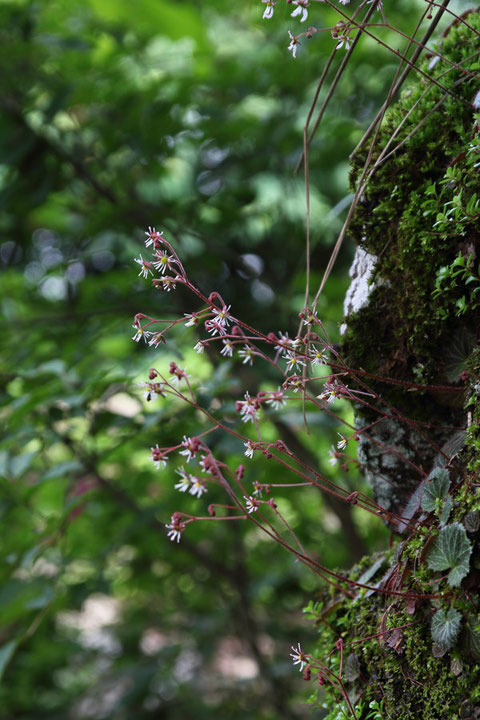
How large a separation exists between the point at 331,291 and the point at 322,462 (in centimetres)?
91

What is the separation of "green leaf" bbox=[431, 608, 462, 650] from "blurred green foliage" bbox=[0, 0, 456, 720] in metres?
0.76

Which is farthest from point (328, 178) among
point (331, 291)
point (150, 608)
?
point (150, 608)

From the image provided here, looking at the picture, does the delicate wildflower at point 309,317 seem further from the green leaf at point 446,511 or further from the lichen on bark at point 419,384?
the green leaf at point 446,511

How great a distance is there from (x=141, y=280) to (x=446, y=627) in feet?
5.20

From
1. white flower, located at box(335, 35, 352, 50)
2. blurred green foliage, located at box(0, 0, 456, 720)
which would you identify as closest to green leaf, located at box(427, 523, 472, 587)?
white flower, located at box(335, 35, 352, 50)

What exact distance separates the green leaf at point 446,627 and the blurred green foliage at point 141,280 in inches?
29.7

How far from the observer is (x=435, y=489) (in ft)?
2.39

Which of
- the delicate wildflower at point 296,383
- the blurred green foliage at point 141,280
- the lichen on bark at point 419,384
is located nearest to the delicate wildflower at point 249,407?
the delicate wildflower at point 296,383

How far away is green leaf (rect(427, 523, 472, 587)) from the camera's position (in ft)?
2.09

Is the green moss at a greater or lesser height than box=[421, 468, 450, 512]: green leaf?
greater

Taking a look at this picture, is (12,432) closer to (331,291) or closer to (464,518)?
(331,291)

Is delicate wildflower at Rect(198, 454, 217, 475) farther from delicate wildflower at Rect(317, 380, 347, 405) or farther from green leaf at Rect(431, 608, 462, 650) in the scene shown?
green leaf at Rect(431, 608, 462, 650)

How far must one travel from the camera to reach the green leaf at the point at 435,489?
717 mm

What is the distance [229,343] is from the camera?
2.41ft
